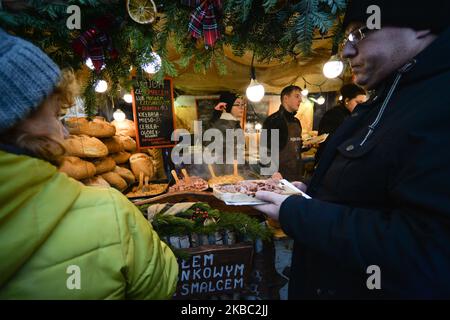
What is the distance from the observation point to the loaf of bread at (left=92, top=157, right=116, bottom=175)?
4930 millimetres

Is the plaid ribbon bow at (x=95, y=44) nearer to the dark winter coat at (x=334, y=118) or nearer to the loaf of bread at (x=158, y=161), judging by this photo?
the dark winter coat at (x=334, y=118)

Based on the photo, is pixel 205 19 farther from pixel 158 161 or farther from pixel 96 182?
pixel 158 161

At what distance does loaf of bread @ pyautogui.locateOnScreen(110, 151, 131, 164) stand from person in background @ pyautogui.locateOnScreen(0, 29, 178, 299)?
509 cm

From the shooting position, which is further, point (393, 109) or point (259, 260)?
point (259, 260)

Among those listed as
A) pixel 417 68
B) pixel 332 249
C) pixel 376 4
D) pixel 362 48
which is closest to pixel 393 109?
pixel 417 68

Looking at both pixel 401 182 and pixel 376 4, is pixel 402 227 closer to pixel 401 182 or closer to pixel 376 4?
pixel 401 182

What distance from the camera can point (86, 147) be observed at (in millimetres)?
4633

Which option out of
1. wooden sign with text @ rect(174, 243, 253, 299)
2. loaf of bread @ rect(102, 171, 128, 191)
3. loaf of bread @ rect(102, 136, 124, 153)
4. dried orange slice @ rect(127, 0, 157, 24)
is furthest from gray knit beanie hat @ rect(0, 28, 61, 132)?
loaf of bread @ rect(102, 136, 124, 153)

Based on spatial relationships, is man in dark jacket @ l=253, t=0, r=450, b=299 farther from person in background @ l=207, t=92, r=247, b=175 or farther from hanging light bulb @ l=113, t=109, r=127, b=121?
hanging light bulb @ l=113, t=109, r=127, b=121

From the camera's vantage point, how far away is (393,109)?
114cm

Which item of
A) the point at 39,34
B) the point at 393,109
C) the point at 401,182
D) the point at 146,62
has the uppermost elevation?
the point at 39,34

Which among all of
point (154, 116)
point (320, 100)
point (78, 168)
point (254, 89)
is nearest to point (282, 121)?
point (254, 89)

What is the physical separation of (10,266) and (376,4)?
1882 mm

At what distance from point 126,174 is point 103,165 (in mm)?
666
